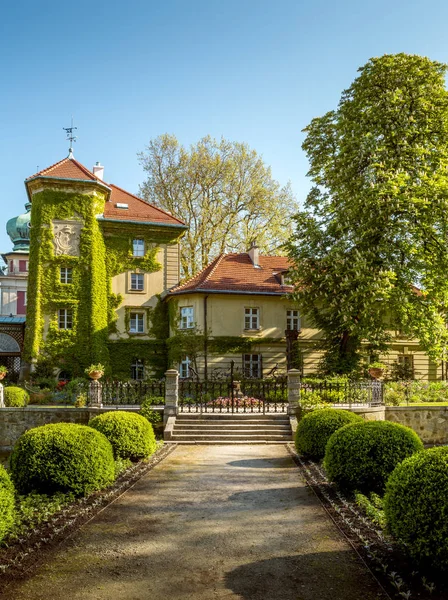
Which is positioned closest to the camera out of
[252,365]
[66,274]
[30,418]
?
[30,418]

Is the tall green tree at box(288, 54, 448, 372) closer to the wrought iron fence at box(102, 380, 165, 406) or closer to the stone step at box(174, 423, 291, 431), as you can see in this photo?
the stone step at box(174, 423, 291, 431)

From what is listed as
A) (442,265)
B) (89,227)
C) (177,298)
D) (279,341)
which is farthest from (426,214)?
(89,227)

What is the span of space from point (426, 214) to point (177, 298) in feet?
47.9

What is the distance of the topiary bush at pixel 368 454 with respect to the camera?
389 inches

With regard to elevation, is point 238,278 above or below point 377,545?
above

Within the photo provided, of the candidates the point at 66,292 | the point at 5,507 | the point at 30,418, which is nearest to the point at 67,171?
the point at 66,292

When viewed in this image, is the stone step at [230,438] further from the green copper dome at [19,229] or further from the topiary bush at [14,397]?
the green copper dome at [19,229]

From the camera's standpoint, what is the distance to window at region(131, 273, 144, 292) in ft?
109

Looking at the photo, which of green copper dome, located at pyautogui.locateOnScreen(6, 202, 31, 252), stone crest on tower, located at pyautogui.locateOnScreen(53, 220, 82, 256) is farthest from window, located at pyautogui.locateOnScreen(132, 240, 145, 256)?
green copper dome, located at pyautogui.locateOnScreen(6, 202, 31, 252)

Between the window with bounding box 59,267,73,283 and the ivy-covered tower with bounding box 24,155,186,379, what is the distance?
0.06 m

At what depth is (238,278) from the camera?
31.7 metres

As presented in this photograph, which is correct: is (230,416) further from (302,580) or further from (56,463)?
(302,580)

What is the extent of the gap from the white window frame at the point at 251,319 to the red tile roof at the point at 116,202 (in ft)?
23.9

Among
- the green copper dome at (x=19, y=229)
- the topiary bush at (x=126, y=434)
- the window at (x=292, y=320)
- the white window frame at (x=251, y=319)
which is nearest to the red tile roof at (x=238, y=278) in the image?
the white window frame at (x=251, y=319)
